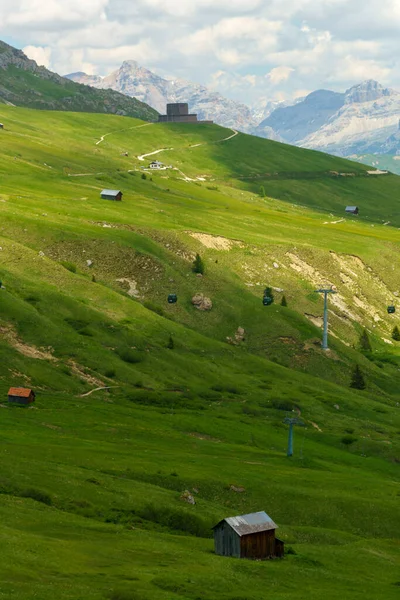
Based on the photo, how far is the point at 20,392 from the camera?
118 metres

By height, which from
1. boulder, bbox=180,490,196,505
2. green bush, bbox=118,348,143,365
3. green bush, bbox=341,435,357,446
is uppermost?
green bush, bbox=118,348,143,365

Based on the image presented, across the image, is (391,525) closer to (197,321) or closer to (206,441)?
(206,441)

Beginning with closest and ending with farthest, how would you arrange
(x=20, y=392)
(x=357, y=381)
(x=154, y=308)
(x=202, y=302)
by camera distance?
1. (x=20, y=392)
2. (x=357, y=381)
3. (x=154, y=308)
4. (x=202, y=302)

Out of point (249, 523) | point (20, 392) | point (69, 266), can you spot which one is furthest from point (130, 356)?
point (249, 523)

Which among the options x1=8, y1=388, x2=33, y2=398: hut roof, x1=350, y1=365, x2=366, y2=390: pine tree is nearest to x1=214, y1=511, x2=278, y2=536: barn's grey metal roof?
x1=8, y1=388, x2=33, y2=398: hut roof

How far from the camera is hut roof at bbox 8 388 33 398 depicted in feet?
385

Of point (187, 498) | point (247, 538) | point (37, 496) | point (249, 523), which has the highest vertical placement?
point (37, 496)

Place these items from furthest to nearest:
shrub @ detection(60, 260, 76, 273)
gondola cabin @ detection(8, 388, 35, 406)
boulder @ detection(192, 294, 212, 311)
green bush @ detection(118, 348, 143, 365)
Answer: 1. boulder @ detection(192, 294, 212, 311)
2. shrub @ detection(60, 260, 76, 273)
3. green bush @ detection(118, 348, 143, 365)
4. gondola cabin @ detection(8, 388, 35, 406)

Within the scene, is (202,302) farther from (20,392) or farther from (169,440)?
(20,392)

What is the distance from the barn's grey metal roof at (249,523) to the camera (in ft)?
248

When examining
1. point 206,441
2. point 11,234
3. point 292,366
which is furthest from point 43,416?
point 11,234

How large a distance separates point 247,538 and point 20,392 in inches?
1946

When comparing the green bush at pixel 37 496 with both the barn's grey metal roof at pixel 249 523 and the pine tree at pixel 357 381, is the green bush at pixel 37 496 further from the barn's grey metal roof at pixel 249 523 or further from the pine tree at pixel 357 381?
the pine tree at pixel 357 381

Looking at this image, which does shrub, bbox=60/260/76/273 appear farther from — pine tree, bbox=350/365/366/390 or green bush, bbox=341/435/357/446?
green bush, bbox=341/435/357/446
